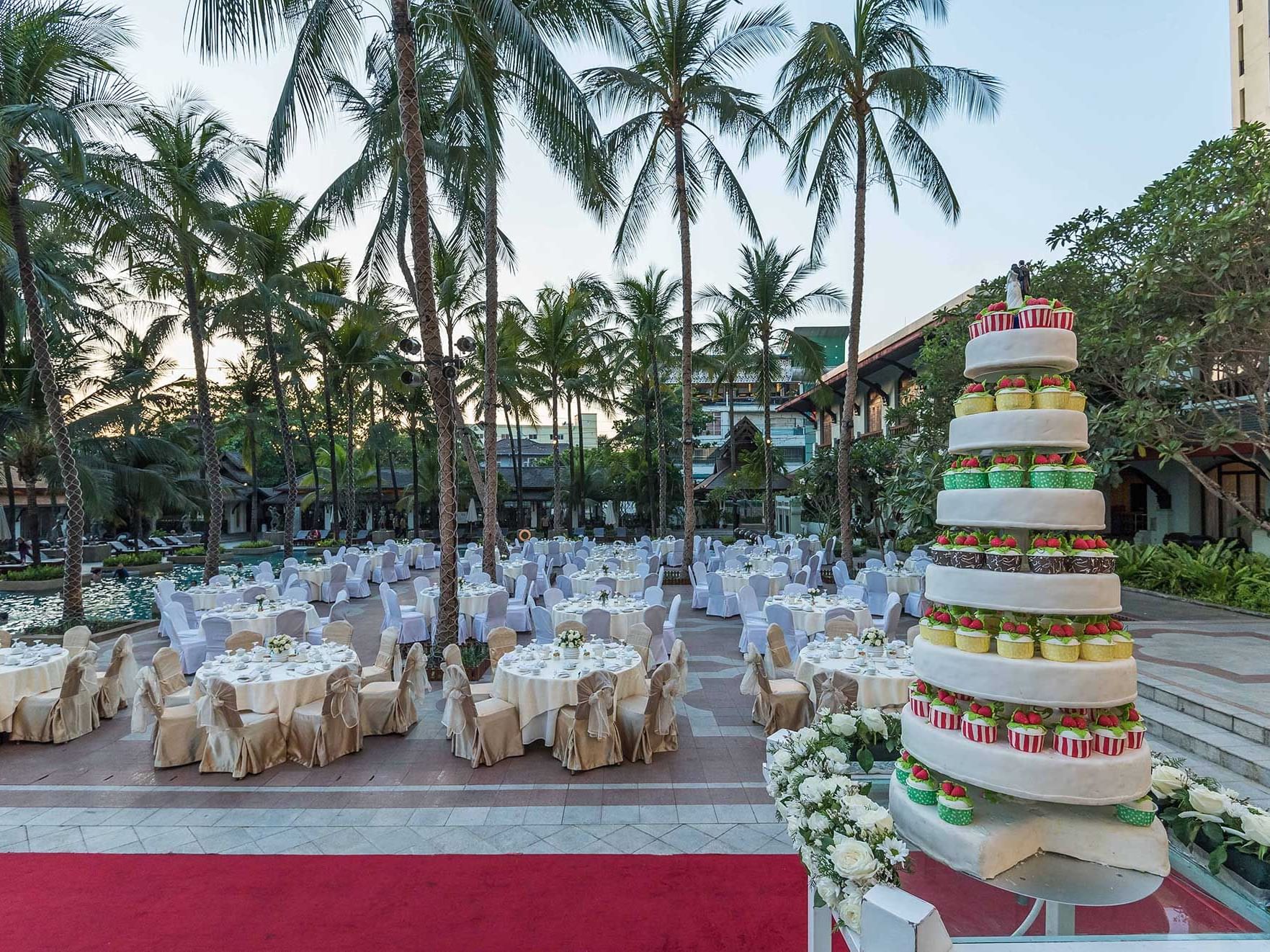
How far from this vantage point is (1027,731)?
2609 mm

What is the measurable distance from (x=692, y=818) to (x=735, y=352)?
68.6ft

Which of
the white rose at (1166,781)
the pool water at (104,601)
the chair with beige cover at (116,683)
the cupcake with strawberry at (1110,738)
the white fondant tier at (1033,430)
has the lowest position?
the pool water at (104,601)

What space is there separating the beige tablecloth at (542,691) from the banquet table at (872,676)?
75.1 inches

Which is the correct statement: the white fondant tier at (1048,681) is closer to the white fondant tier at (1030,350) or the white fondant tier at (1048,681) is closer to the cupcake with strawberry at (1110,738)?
the cupcake with strawberry at (1110,738)

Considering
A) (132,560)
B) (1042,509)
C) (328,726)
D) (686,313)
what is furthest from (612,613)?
(132,560)

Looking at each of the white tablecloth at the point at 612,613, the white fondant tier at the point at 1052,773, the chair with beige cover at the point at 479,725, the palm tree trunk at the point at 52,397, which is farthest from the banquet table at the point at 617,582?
the white fondant tier at the point at 1052,773

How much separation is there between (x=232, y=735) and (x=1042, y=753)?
6.39 m

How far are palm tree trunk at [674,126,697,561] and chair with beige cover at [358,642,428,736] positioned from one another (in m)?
9.44

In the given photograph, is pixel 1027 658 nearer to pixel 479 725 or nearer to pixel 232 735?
pixel 479 725

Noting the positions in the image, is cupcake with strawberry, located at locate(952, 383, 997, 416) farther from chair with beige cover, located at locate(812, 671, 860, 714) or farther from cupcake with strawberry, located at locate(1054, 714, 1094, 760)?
chair with beige cover, located at locate(812, 671, 860, 714)

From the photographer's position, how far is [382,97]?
13.5m

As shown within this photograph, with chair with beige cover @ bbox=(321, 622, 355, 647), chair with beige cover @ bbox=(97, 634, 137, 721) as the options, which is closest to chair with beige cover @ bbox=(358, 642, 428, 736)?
chair with beige cover @ bbox=(321, 622, 355, 647)

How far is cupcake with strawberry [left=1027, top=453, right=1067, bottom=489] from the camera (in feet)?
8.91

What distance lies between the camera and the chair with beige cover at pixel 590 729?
593 cm
